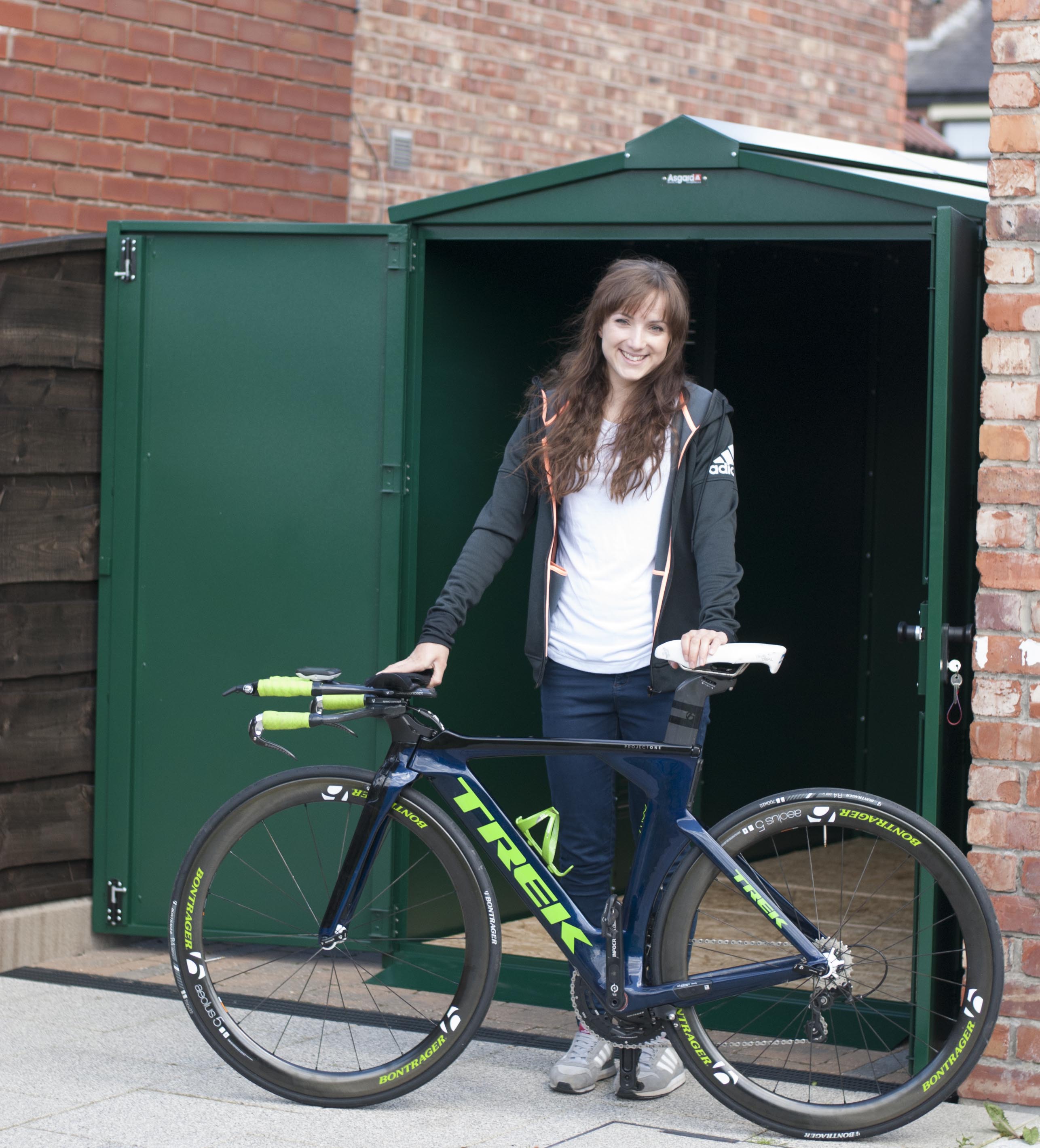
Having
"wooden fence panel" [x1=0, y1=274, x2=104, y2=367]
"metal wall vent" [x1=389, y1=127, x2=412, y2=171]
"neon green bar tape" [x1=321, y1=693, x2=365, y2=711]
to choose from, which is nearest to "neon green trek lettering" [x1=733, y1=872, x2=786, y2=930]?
"neon green bar tape" [x1=321, y1=693, x2=365, y2=711]

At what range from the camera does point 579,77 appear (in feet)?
26.8

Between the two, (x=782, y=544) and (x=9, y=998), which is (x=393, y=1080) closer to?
(x=9, y=998)

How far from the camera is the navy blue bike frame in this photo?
3730 mm

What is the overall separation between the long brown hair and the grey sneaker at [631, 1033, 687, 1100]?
4.26 ft

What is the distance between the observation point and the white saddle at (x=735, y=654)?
3623 millimetres

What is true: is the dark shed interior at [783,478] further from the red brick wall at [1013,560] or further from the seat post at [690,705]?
the red brick wall at [1013,560]

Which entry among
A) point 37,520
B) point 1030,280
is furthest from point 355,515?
point 1030,280

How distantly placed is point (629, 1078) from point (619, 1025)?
0.26 metres

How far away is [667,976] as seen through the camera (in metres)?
3.75

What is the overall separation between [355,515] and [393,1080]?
178cm

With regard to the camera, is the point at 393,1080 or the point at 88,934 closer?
the point at 393,1080

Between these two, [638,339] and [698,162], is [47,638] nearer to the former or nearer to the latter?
[638,339]

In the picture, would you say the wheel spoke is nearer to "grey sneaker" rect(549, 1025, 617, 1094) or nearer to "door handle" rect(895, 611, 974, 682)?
"grey sneaker" rect(549, 1025, 617, 1094)

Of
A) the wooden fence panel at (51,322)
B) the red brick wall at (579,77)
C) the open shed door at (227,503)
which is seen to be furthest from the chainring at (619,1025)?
the red brick wall at (579,77)
